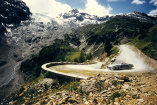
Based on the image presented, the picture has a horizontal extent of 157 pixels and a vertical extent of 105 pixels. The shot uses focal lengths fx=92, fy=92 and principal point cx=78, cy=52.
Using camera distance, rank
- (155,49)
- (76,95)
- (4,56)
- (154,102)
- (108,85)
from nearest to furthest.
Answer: (154,102), (76,95), (108,85), (155,49), (4,56)

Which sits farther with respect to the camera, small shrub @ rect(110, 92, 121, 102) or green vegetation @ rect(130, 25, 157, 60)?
green vegetation @ rect(130, 25, 157, 60)

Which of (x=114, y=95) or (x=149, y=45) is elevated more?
(x=149, y=45)

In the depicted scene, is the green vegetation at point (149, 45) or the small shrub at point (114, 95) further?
the green vegetation at point (149, 45)

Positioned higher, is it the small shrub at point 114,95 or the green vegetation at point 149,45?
the green vegetation at point 149,45

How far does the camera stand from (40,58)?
144250mm

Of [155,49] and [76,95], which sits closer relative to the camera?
[76,95]


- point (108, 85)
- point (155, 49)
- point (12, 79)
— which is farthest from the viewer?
point (12, 79)

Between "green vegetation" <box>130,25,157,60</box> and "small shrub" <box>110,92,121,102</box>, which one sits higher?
"green vegetation" <box>130,25,157,60</box>

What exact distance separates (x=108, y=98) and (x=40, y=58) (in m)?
151

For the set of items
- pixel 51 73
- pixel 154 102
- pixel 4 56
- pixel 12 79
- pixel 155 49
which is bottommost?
pixel 12 79

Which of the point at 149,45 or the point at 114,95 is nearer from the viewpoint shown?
the point at 114,95

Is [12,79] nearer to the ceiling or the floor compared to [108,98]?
nearer to the floor

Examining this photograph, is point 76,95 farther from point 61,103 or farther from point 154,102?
point 154,102

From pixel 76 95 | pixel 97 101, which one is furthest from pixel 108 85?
pixel 76 95
